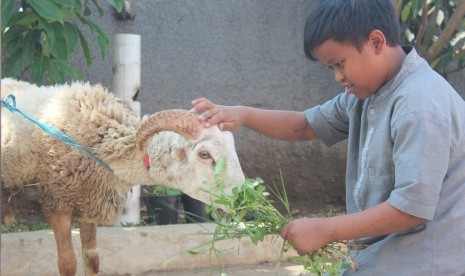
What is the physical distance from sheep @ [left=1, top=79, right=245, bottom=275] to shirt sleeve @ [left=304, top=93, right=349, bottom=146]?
2.40 ft

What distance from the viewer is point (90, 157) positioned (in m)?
3.59

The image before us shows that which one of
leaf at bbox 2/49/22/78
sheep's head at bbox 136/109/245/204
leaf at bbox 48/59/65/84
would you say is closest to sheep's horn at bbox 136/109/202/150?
sheep's head at bbox 136/109/245/204

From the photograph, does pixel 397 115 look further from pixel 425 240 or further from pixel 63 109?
pixel 63 109

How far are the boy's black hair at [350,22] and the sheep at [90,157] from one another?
1.24 m

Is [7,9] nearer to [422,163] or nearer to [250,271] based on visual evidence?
[250,271]

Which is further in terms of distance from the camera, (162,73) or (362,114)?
(162,73)

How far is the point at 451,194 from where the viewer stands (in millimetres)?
2160

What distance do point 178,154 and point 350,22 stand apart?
4.88ft

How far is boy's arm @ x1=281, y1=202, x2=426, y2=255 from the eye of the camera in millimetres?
2066

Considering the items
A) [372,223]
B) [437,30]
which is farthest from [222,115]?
[437,30]

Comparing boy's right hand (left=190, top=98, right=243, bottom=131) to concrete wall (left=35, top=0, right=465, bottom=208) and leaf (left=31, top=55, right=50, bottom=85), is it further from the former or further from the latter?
concrete wall (left=35, top=0, right=465, bottom=208)

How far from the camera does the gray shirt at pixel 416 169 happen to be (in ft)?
6.65

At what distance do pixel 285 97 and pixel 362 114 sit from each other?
4705 millimetres

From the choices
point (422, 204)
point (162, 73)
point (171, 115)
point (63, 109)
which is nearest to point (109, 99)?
point (63, 109)
